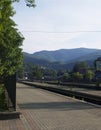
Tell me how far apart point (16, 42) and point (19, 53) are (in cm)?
191

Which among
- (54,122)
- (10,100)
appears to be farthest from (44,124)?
(10,100)

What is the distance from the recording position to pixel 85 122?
15.0 metres

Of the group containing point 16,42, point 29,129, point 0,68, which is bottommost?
point 29,129

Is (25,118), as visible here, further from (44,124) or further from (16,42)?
(16,42)

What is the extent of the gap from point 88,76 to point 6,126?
5920 inches

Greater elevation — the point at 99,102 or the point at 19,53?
the point at 19,53

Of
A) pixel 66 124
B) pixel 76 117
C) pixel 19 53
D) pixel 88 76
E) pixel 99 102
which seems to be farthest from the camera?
pixel 88 76

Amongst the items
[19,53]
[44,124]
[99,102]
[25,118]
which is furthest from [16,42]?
[44,124]

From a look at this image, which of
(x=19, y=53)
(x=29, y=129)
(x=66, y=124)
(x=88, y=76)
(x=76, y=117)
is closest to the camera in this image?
(x=29, y=129)

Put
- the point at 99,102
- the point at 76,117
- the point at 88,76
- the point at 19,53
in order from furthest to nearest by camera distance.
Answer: the point at 88,76 < the point at 19,53 < the point at 99,102 < the point at 76,117

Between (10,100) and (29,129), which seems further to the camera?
(10,100)

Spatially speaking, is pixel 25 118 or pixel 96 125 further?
pixel 25 118

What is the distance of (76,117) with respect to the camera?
1677 cm

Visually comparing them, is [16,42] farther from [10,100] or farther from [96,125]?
[96,125]
